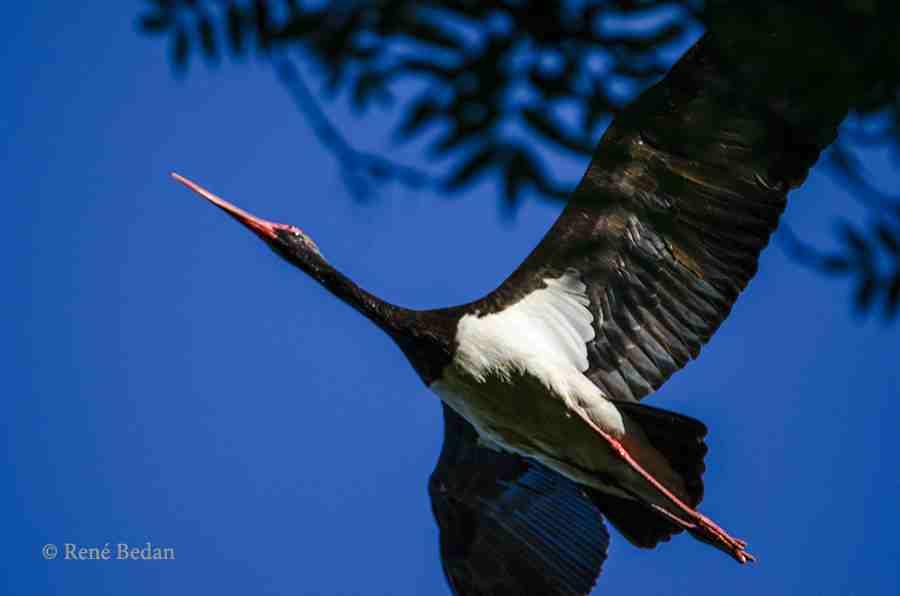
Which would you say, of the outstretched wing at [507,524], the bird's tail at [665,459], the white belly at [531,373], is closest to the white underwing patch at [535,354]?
the white belly at [531,373]

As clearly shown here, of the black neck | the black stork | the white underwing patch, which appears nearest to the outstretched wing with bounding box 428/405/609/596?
the black stork

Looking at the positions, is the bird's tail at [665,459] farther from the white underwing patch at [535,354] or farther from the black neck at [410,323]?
the black neck at [410,323]

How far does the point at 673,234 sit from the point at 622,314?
661mm

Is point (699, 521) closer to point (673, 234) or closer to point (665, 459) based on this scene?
point (665, 459)

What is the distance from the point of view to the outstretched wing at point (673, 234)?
196 inches

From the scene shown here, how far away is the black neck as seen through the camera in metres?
5.37

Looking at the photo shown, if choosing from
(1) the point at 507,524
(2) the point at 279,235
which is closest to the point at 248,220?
(2) the point at 279,235

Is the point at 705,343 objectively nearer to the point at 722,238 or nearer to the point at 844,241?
the point at 722,238

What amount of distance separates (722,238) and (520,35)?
2829 mm

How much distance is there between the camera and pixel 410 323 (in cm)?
538

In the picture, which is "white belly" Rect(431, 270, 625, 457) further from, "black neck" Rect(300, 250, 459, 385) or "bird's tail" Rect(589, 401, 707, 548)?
"bird's tail" Rect(589, 401, 707, 548)

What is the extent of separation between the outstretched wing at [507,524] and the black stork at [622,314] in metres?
0.37

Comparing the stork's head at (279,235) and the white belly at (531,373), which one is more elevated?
the stork's head at (279,235)

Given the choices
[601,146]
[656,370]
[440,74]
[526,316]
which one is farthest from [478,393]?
[440,74]
